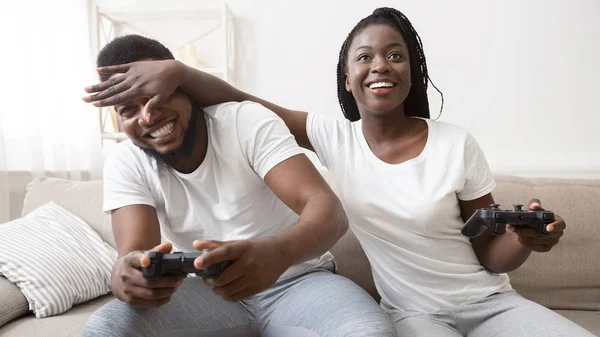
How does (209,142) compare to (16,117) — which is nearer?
(209,142)

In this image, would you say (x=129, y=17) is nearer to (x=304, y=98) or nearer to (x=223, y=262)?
(x=304, y=98)

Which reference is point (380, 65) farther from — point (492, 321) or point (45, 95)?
point (45, 95)

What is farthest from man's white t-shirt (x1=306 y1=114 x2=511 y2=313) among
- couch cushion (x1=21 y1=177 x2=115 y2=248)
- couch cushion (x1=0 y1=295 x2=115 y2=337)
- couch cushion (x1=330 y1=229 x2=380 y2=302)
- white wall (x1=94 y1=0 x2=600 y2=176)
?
white wall (x1=94 y1=0 x2=600 y2=176)

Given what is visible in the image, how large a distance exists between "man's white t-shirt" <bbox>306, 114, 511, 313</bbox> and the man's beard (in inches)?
13.8

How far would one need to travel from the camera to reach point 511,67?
2180mm

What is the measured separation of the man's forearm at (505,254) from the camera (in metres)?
1.11

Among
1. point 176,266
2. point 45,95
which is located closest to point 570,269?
point 176,266

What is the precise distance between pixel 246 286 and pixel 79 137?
1761 mm

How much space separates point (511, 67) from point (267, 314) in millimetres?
1581

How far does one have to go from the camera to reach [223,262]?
75cm

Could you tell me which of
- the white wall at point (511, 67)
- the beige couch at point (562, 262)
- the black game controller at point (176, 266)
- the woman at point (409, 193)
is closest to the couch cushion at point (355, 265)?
the beige couch at point (562, 262)

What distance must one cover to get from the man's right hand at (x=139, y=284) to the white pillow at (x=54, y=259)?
54 centimetres

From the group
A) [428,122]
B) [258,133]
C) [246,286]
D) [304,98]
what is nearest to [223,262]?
[246,286]

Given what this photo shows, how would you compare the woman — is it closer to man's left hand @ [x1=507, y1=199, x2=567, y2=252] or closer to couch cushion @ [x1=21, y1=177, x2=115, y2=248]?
man's left hand @ [x1=507, y1=199, x2=567, y2=252]
